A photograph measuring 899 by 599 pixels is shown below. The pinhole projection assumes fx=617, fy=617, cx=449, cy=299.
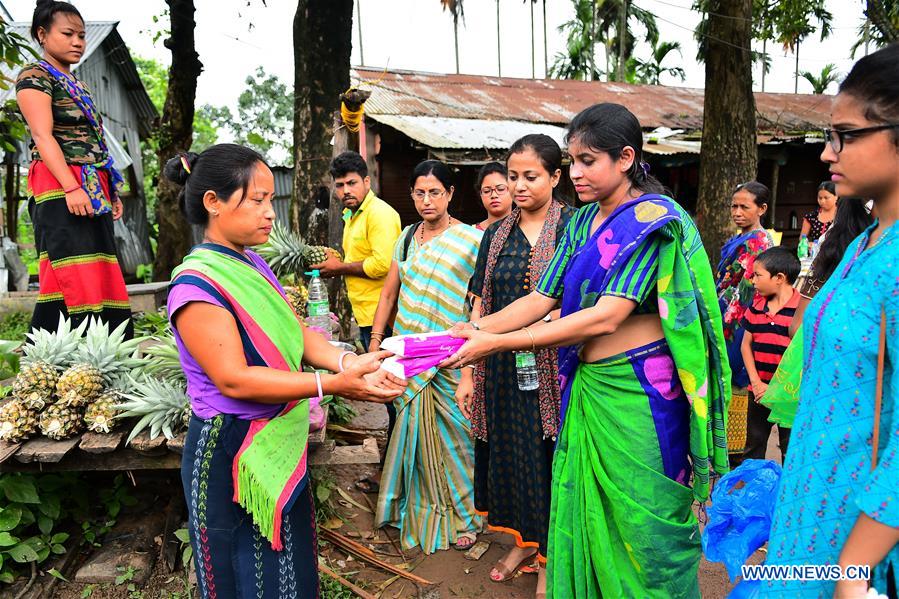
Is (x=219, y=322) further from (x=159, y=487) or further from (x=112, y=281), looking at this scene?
(x=112, y=281)

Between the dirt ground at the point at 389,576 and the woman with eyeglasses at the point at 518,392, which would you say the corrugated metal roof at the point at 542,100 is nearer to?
the woman with eyeglasses at the point at 518,392

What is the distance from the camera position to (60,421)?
279 centimetres

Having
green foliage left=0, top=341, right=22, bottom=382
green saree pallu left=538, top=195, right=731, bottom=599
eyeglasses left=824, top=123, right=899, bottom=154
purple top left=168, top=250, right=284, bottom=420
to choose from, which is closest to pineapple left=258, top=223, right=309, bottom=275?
green foliage left=0, top=341, right=22, bottom=382

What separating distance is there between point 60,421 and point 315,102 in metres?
3.73

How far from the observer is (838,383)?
1.33 meters

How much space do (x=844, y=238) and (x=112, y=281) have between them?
3.86 metres

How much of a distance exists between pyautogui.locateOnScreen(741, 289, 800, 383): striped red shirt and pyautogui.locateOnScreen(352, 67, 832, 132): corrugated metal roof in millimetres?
8230

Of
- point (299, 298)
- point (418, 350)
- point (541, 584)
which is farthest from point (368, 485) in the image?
point (418, 350)

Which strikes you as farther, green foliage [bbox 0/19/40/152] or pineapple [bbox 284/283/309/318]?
pineapple [bbox 284/283/309/318]

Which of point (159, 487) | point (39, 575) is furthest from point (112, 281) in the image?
point (39, 575)

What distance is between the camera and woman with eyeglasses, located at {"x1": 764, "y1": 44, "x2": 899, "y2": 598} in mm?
1239

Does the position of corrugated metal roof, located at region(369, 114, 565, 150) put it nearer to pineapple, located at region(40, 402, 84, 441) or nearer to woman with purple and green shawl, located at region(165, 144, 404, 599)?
pineapple, located at region(40, 402, 84, 441)

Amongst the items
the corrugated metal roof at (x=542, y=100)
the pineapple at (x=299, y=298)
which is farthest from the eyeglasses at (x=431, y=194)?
the corrugated metal roof at (x=542, y=100)

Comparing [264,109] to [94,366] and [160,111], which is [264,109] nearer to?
[160,111]
